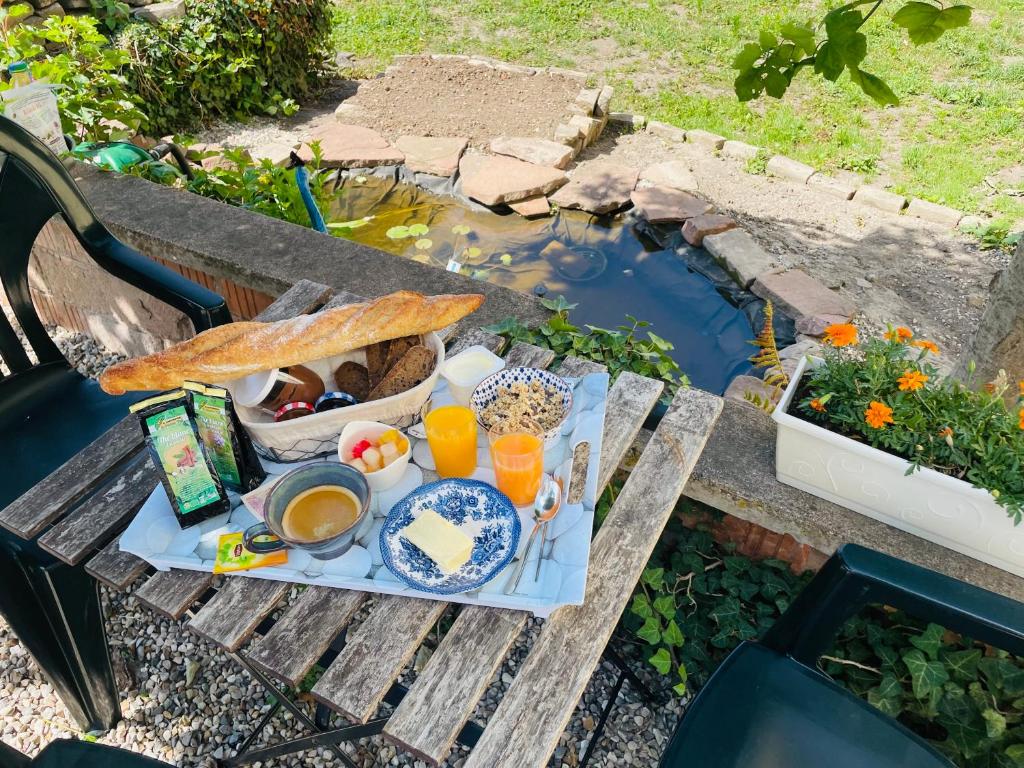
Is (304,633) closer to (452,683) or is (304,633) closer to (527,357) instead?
(452,683)

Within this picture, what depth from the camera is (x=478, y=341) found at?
74.5 inches

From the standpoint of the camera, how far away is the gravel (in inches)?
78.7

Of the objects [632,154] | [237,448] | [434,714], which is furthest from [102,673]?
[632,154]

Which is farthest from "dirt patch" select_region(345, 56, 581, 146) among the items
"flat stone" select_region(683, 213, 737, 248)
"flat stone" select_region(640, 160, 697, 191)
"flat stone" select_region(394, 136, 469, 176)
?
"flat stone" select_region(683, 213, 737, 248)

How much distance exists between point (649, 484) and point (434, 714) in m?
0.69

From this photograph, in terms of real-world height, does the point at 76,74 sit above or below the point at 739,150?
above

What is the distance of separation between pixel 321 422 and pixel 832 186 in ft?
13.8

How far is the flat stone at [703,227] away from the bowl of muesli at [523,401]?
259 centimetres

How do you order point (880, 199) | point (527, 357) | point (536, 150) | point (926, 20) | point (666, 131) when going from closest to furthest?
point (926, 20) → point (527, 357) → point (880, 199) → point (536, 150) → point (666, 131)

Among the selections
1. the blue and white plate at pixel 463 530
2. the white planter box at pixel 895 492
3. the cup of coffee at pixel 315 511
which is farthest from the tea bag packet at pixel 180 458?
the white planter box at pixel 895 492

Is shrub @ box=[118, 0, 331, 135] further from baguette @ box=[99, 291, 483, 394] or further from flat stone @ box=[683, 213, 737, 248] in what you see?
baguette @ box=[99, 291, 483, 394]

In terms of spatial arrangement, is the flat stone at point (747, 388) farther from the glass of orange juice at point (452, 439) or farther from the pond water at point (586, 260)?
the glass of orange juice at point (452, 439)

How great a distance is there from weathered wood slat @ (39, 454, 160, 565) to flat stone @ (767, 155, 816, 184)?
4443 mm

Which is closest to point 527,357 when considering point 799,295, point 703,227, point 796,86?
point 799,295
